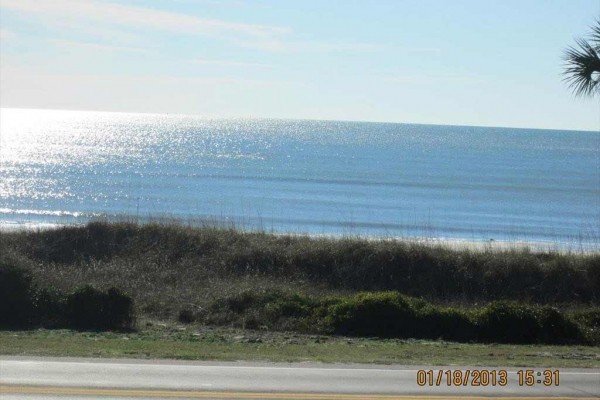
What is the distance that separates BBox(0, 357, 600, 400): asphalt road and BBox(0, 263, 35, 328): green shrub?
26.3 feet

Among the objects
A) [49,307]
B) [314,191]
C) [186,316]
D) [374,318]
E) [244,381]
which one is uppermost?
[314,191]

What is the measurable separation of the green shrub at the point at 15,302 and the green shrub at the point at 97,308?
1.04 meters

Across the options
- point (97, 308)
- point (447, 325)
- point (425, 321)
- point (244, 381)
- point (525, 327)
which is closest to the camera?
point (244, 381)

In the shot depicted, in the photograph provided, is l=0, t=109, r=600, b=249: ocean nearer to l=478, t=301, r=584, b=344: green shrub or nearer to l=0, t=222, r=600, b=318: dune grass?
l=0, t=222, r=600, b=318: dune grass

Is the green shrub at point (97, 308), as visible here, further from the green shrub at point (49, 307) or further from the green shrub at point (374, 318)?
the green shrub at point (374, 318)

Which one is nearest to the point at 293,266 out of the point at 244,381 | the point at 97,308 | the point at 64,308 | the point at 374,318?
the point at 374,318

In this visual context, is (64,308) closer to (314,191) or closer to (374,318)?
(374,318)

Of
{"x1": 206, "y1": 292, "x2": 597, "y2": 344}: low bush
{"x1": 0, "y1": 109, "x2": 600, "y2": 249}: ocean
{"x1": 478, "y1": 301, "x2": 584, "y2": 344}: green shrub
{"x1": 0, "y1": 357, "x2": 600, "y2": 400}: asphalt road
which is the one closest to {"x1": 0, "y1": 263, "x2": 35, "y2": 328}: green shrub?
{"x1": 206, "y1": 292, "x2": 597, "y2": 344}: low bush

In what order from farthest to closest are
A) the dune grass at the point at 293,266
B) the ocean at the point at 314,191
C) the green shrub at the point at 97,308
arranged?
1. the ocean at the point at 314,191
2. the dune grass at the point at 293,266
3. the green shrub at the point at 97,308

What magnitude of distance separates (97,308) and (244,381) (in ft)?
31.8

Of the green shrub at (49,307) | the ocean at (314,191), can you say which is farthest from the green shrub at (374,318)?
the ocean at (314,191)

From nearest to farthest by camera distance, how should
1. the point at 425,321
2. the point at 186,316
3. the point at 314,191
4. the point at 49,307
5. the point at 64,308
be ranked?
the point at 64,308
the point at 49,307
the point at 425,321
the point at 186,316
the point at 314,191

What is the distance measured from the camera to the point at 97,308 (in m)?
20.0

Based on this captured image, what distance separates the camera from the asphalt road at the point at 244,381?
34.0 ft
